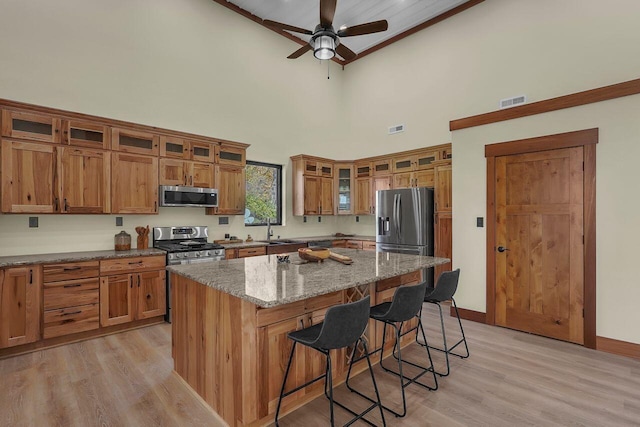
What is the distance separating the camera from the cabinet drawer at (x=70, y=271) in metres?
3.30

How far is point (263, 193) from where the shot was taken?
6117 mm

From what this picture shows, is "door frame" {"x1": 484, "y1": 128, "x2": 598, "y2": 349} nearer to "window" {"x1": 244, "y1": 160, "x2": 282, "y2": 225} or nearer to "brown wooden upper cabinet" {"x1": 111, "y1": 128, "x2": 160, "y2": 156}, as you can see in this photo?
"window" {"x1": 244, "y1": 160, "x2": 282, "y2": 225}

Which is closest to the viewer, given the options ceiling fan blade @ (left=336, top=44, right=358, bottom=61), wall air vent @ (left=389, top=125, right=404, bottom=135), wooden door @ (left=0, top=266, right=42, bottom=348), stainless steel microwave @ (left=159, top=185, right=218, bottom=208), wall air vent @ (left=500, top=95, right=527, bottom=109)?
wooden door @ (left=0, top=266, right=42, bottom=348)

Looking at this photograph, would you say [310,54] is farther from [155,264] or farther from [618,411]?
[618,411]

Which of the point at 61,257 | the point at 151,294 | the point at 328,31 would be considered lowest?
the point at 151,294

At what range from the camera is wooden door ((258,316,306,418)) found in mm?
2000

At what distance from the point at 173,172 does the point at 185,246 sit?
1.05m

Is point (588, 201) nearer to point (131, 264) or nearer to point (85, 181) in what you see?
point (131, 264)

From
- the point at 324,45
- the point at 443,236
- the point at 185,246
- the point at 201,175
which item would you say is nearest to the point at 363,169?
the point at 443,236

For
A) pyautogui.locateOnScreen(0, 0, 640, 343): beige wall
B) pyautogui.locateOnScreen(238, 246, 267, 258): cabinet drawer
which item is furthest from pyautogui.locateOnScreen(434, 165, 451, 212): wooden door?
pyautogui.locateOnScreen(238, 246, 267, 258): cabinet drawer

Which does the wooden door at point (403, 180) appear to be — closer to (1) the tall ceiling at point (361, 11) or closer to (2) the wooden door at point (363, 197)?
(2) the wooden door at point (363, 197)

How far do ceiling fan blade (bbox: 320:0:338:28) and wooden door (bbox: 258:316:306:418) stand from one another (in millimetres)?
2910

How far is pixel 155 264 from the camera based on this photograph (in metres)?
4.00

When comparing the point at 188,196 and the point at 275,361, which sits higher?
the point at 188,196
